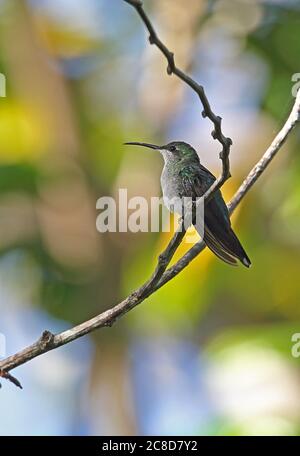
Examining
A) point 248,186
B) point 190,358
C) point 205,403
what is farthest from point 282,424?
point 248,186

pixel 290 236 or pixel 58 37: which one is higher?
pixel 58 37

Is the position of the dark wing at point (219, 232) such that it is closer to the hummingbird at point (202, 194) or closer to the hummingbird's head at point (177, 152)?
the hummingbird at point (202, 194)

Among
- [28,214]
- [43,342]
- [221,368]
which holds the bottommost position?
[43,342]

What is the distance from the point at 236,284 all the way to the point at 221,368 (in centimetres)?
140

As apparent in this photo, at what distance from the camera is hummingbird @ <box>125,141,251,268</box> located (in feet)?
9.71

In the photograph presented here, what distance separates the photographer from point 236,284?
6789 mm

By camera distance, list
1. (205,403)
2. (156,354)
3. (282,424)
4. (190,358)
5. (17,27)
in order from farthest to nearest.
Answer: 1. (17,27)
2. (156,354)
3. (190,358)
4. (205,403)
5. (282,424)

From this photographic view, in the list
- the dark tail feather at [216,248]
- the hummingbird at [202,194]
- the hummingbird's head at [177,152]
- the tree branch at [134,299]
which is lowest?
the tree branch at [134,299]

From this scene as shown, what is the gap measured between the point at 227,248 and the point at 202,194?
0.75 feet

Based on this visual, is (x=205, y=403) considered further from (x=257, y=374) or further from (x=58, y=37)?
(x=58, y=37)

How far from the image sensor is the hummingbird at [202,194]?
2.96m

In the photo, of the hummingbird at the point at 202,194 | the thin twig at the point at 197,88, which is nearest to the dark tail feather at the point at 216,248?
the hummingbird at the point at 202,194

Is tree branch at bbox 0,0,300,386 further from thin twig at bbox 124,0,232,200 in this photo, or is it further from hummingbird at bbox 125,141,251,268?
hummingbird at bbox 125,141,251,268

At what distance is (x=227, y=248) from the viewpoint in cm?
300
